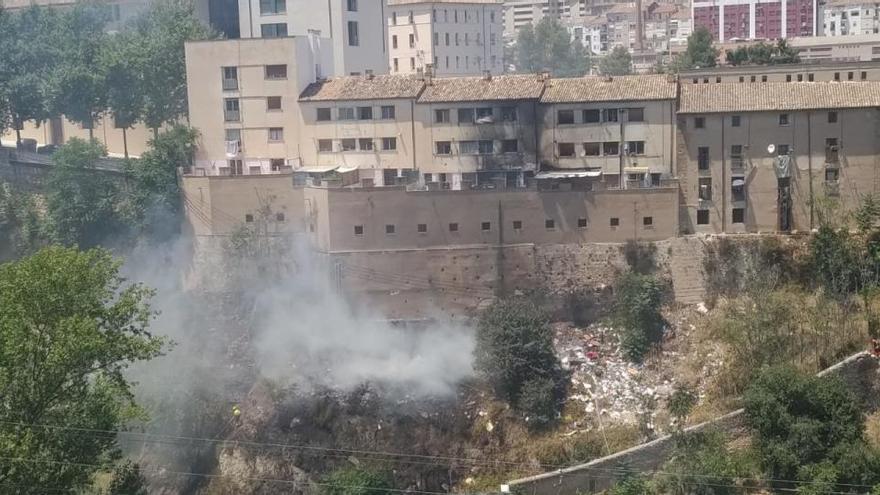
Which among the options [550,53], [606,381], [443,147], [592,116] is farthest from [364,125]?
[550,53]

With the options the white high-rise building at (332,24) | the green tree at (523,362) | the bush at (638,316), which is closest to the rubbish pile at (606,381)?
the bush at (638,316)

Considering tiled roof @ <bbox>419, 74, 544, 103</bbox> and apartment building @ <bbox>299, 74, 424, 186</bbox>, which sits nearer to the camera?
tiled roof @ <bbox>419, 74, 544, 103</bbox>

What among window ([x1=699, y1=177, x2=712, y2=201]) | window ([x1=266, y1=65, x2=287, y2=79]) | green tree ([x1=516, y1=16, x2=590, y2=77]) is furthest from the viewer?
green tree ([x1=516, y1=16, x2=590, y2=77])

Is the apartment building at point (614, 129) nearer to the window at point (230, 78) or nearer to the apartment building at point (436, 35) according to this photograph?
the window at point (230, 78)

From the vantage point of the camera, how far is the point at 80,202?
128 feet

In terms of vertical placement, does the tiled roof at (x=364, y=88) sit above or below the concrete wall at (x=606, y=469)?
above

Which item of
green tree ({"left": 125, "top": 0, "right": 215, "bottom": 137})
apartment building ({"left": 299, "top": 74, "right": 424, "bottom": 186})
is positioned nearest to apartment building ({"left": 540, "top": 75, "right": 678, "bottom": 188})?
apartment building ({"left": 299, "top": 74, "right": 424, "bottom": 186})

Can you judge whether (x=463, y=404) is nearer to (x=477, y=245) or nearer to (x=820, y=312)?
(x=477, y=245)

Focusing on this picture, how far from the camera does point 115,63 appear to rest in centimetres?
4203

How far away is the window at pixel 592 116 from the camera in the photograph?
116ft

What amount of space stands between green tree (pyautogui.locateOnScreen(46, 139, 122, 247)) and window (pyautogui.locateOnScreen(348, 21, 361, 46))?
8359 millimetres

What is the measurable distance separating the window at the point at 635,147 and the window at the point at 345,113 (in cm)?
684

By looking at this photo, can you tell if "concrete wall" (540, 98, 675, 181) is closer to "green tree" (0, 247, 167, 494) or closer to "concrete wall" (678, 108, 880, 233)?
"concrete wall" (678, 108, 880, 233)

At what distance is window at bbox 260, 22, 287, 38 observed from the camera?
4359 centimetres
